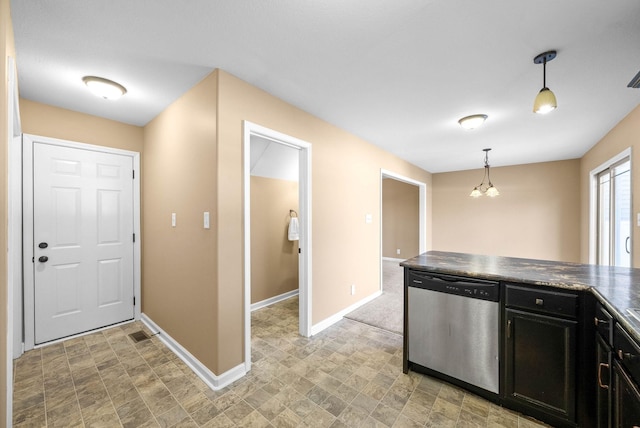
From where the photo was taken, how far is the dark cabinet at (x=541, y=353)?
1490mm

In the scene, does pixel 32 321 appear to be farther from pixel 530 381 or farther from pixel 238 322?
pixel 530 381

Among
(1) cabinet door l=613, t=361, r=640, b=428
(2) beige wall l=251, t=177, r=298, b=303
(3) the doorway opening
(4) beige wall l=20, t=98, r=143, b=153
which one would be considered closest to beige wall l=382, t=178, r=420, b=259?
(3) the doorway opening

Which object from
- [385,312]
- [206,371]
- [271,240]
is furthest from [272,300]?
[206,371]

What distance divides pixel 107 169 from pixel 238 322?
94.5 inches

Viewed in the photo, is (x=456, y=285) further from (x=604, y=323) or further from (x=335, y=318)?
(x=335, y=318)

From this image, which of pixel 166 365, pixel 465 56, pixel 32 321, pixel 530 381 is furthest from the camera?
pixel 32 321

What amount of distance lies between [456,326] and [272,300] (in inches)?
105

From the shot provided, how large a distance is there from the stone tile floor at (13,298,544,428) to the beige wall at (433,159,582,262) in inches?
180

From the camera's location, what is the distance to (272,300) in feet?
12.6

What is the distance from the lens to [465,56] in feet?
5.92

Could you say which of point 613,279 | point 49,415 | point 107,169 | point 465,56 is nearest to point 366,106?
point 465,56

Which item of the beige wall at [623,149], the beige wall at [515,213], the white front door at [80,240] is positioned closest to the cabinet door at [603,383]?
the beige wall at [623,149]

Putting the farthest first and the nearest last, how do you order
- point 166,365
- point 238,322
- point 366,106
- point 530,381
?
point 366,106 < point 166,365 < point 238,322 < point 530,381

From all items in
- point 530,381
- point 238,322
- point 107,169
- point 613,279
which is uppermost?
point 107,169
